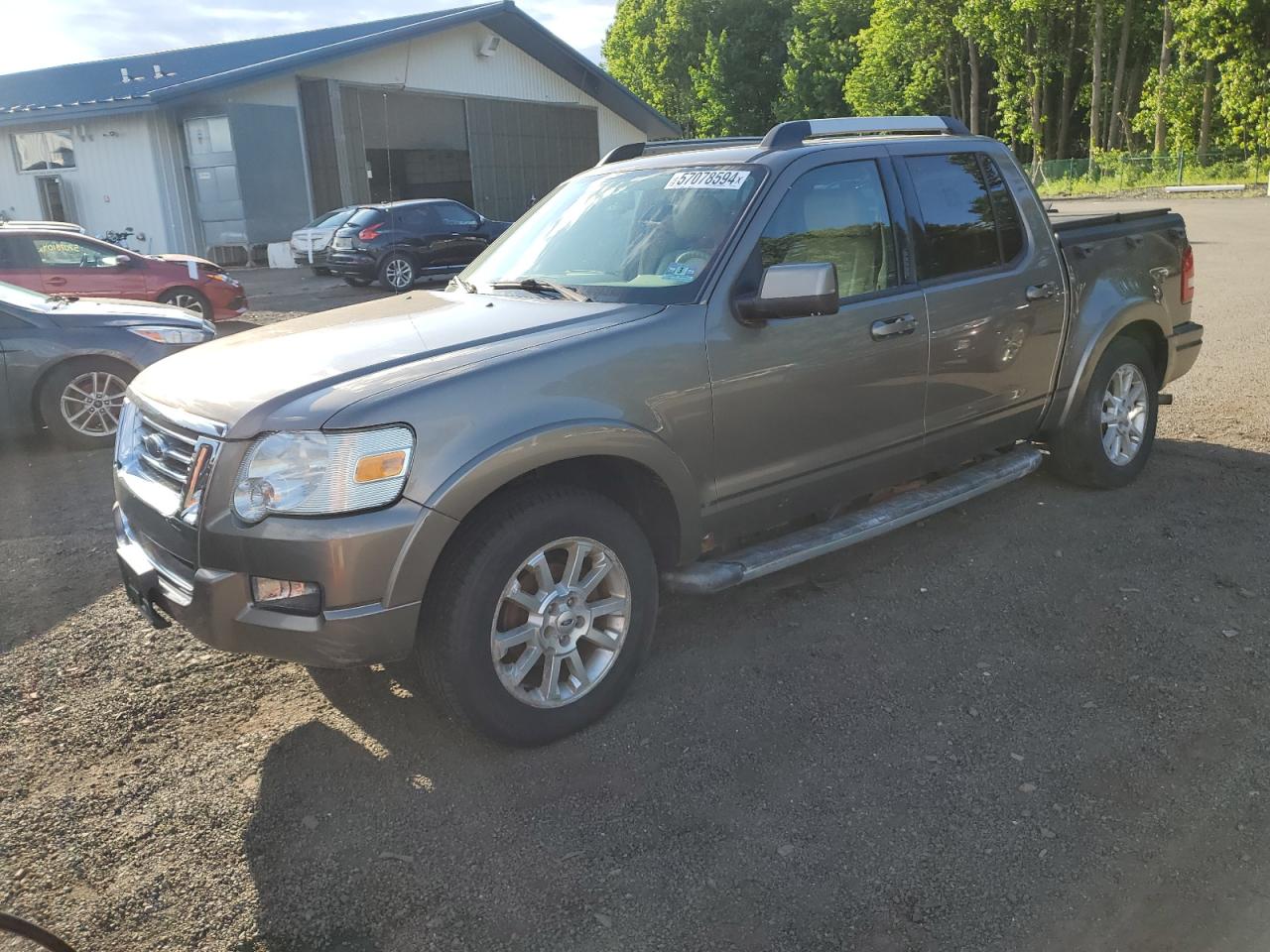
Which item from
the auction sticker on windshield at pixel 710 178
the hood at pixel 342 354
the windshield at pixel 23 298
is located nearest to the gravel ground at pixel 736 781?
the hood at pixel 342 354

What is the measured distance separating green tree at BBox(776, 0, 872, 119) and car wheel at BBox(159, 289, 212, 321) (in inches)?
2235

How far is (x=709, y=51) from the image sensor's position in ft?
229

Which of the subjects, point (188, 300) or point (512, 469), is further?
point (188, 300)

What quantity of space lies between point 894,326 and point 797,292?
0.88 metres

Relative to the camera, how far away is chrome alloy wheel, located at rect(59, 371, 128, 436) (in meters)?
7.59

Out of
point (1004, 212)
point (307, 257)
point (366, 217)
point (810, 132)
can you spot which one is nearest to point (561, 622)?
point (810, 132)

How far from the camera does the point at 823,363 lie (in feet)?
13.3

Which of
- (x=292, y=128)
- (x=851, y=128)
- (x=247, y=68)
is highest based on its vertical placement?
(x=247, y=68)

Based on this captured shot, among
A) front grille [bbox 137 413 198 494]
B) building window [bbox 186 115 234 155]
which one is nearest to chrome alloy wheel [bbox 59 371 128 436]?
front grille [bbox 137 413 198 494]

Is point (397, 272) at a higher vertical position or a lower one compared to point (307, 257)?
lower

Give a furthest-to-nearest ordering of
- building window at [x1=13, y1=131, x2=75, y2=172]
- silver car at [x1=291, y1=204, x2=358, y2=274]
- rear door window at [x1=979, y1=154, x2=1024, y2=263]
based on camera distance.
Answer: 1. building window at [x1=13, y1=131, x2=75, y2=172]
2. silver car at [x1=291, y1=204, x2=358, y2=274]
3. rear door window at [x1=979, y1=154, x2=1024, y2=263]

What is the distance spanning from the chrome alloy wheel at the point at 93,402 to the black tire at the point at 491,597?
18.0ft

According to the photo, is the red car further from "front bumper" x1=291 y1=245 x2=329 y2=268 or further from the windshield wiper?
the windshield wiper

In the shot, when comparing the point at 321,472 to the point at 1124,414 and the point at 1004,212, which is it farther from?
the point at 1124,414
